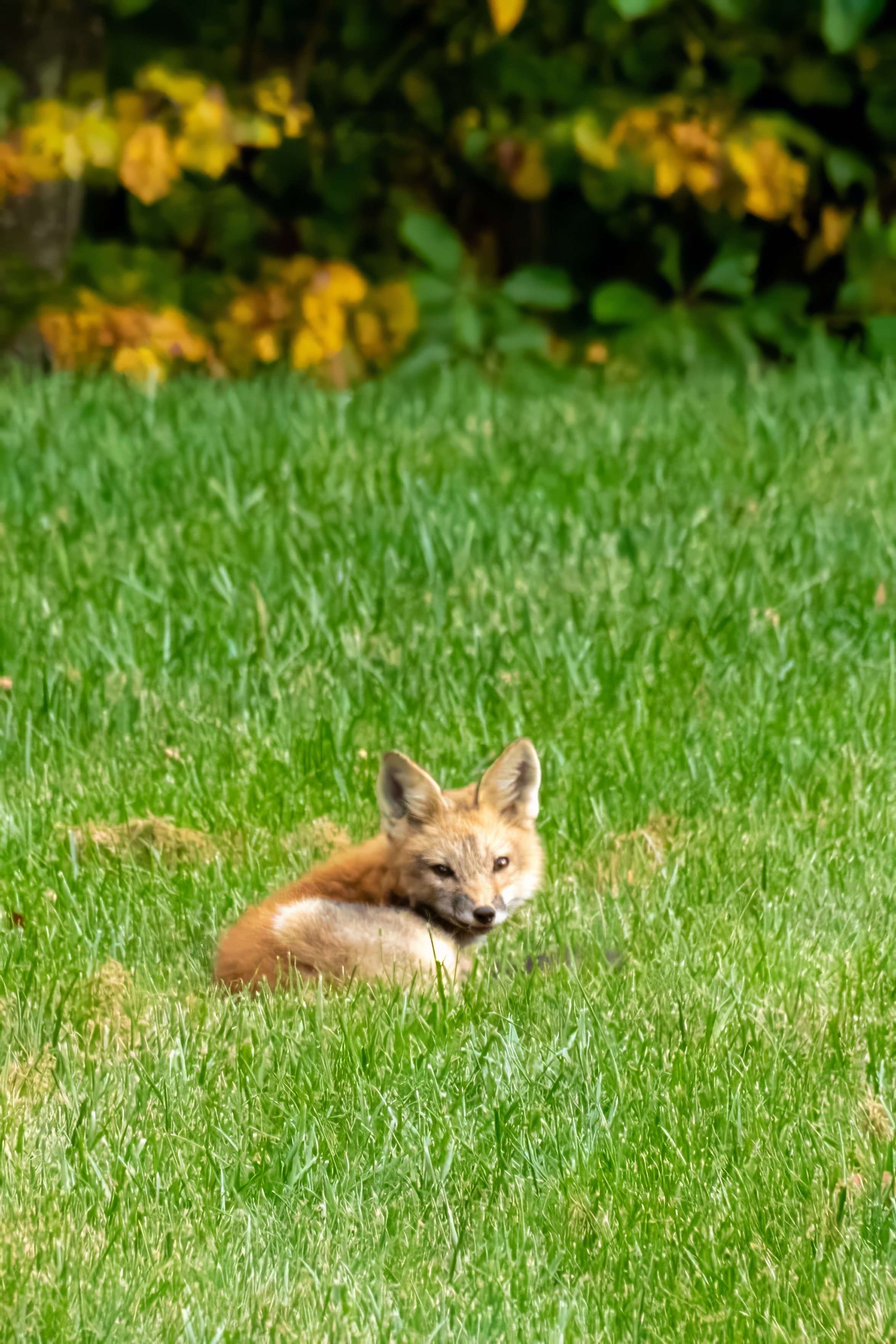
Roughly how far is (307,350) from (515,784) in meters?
6.75

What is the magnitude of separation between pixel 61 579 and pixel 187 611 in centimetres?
52

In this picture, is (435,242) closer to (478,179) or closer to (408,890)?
(478,179)

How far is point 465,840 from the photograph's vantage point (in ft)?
12.8

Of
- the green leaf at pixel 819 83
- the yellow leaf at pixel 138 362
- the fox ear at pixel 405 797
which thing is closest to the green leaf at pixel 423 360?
the yellow leaf at pixel 138 362

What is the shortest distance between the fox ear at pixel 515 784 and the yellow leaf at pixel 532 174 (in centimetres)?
694

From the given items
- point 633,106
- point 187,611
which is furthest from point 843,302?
point 187,611

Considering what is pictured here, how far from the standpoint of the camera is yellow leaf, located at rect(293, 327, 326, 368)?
1040cm

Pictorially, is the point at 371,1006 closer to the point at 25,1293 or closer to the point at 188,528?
the point at 25,1293

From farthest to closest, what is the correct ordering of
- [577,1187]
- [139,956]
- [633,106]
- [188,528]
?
[633,106]
[188,528]
[139,956]
[577,1187]

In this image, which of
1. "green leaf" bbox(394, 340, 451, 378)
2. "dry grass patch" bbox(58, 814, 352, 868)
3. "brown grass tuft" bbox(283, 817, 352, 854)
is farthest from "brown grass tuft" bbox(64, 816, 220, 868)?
"green leaf" bbox(394, 340, 451, 378)

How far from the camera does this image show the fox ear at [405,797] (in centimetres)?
394

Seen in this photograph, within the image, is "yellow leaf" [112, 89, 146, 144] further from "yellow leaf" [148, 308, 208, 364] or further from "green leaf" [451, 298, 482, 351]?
"green leaf" [451, 298, 482, 351]

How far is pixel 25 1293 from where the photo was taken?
263 centimetres

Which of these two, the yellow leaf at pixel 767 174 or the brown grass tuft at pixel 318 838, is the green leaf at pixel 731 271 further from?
the brown grass tuft at pixel 318 838
